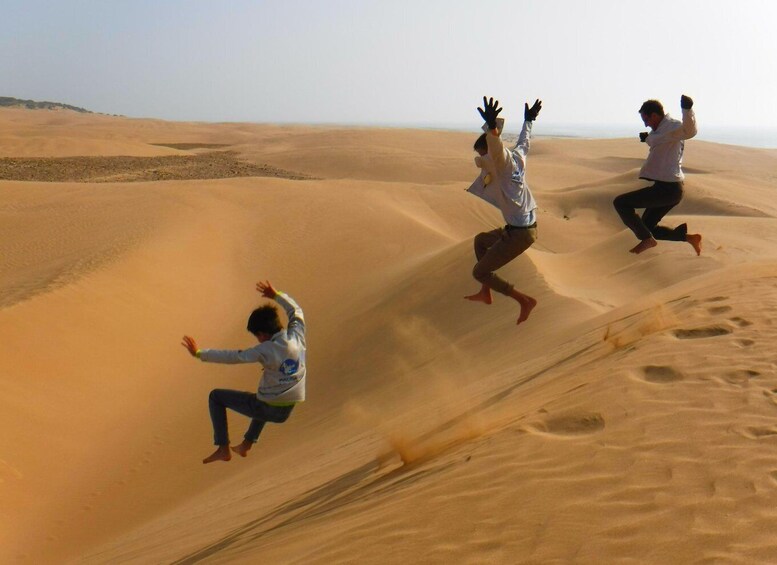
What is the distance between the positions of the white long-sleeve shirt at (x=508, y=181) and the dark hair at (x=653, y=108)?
2063 mm

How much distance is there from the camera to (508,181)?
20.5 feet

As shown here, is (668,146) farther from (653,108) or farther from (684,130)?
(653,108)

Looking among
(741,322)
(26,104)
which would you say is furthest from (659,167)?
(26,104)

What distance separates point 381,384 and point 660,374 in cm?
536

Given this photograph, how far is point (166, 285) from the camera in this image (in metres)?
15.7

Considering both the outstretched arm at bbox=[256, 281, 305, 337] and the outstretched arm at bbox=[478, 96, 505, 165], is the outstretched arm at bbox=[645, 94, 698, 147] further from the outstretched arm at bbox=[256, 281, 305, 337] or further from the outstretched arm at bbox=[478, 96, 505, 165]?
the outstretched arm at bbox=[256, 281, 305, 337]

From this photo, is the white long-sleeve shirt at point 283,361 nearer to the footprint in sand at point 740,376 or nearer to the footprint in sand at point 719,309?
the footprint in sand at point 740,376

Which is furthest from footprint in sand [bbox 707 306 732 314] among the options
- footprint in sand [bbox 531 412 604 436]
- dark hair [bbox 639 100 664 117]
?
footprint in sand [bbox 531 412 604 436]

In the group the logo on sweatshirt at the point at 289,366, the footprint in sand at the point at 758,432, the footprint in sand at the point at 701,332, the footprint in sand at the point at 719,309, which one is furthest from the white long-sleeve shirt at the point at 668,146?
the logo on sweatshirt at the point at 289,366

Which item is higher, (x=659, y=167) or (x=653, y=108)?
(x=653, y=108)

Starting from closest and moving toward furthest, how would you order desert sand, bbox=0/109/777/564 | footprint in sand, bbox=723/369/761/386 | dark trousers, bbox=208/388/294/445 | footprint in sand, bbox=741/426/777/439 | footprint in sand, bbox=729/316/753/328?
desert sand, bbox=0/109/777/564, footprint in sand, bbox=741/426/777/439, footprint in sand, bbox=723/369/761/386, dark trousers, bbox=208/388/294/445, footprint in sand, bbox=729/316/753/328

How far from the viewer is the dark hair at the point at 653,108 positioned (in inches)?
306

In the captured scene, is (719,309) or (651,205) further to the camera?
(651,205)

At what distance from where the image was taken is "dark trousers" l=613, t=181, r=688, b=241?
26.3ft
